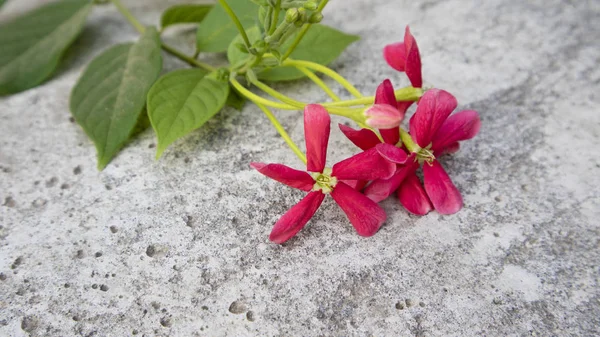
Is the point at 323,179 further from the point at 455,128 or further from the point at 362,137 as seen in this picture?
the point at 455,128

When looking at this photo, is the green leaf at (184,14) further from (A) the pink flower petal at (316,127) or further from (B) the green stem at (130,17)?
(A) the pink flower petal at (316,127)

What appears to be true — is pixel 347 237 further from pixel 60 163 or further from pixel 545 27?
pixel 545 27

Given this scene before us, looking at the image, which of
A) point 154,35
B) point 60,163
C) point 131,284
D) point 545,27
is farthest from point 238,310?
point 545,27

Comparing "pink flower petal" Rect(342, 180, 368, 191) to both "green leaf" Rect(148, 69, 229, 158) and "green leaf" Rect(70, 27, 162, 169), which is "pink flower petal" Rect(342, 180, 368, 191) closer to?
"green leaf" Rect(148, 69, 229, 158)

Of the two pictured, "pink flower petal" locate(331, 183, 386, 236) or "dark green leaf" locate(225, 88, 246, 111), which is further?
"dark green leaf" locate(225, 88, 246, 111)

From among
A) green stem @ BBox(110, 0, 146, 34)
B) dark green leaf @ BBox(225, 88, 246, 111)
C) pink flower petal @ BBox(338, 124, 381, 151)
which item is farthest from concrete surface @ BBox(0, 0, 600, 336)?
green stem @ BBox(110, 0, 146, 34)

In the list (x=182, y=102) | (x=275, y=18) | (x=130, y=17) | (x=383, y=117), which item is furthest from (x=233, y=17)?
(x=130, y=17)

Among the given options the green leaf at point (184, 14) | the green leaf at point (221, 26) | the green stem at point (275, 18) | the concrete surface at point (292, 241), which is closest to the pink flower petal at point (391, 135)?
the concrete surface at point (292, 241)
